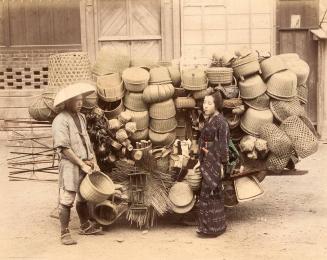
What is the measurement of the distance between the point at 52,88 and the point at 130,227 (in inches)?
69.0

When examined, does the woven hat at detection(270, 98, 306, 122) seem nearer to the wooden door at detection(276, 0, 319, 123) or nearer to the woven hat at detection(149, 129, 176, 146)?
the woven hat at detection(149, 129, 176, 146)

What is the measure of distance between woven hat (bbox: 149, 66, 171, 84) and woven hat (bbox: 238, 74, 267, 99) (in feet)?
2.71

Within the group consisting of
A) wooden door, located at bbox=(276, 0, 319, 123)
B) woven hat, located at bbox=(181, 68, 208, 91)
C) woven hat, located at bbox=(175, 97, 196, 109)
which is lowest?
woven hat, located at bbox=(175, 97, 196, 109)

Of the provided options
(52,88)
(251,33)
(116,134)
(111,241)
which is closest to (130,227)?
(111,241)

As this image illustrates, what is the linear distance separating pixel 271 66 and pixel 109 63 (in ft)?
6.06

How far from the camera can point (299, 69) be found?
7.23m

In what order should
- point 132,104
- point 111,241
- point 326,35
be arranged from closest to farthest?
point 111,241 < point 132,104 < point 326,35

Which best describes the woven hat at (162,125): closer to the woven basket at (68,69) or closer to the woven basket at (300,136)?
the woven basket at (68,69)

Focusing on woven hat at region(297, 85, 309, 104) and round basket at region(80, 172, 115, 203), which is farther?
woven hat at region(297, 85, 309, 104)

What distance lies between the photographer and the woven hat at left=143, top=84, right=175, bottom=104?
6895 mm

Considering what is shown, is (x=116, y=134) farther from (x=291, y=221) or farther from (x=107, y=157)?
(x=291, y=221)

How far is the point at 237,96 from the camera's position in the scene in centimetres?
701

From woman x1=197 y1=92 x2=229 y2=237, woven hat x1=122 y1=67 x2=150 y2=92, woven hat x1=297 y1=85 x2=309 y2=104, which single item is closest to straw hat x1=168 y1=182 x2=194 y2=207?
woman x1=197 y1=92 x2=229 y2=237

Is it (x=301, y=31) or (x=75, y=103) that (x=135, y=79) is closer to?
(x=75, y=103)
